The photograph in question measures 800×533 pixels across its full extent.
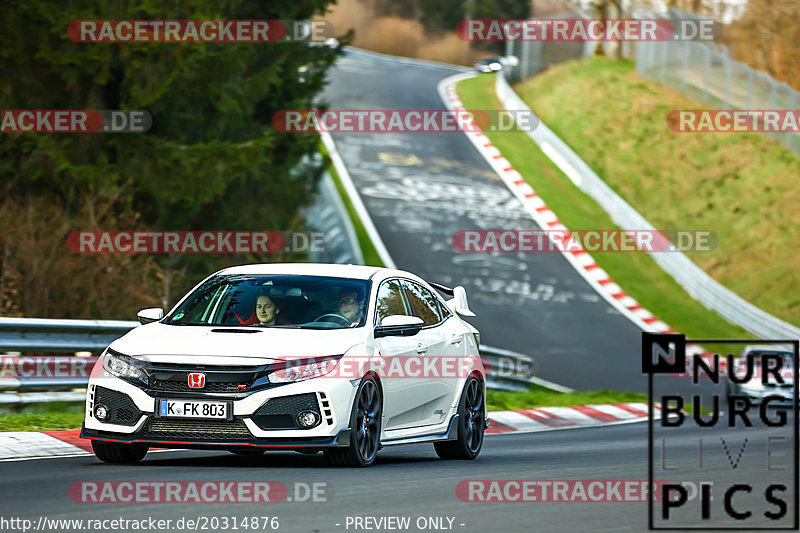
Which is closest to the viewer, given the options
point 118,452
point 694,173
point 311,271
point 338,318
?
point 118,452

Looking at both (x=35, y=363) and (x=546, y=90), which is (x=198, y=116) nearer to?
(x=35, y=363)

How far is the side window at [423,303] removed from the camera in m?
11.7

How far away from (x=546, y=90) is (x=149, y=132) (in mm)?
32588

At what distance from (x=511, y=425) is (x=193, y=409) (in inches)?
326

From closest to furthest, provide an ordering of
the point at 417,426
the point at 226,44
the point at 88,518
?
1. the point at 88,518
2. the point at 417,426
3. the point at 226,44

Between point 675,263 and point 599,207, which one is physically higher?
point 599,207

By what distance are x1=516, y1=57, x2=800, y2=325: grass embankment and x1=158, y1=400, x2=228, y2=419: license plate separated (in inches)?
1072

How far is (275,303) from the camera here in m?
10.6

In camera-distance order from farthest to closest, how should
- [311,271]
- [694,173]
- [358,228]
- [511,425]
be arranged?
1. [694,173]
2. [358,228]
3. [511,425]
4. [311,271]

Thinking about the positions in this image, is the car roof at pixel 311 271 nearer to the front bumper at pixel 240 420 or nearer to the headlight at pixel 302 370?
the headlight at pixel 302 370

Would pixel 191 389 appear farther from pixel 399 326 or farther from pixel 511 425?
pixel 511 425

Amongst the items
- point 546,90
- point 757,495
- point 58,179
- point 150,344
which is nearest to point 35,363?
point 150,344

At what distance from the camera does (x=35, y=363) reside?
13469 millimetres

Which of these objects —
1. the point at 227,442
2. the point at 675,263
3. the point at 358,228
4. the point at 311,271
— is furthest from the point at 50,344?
the point at 675,263
